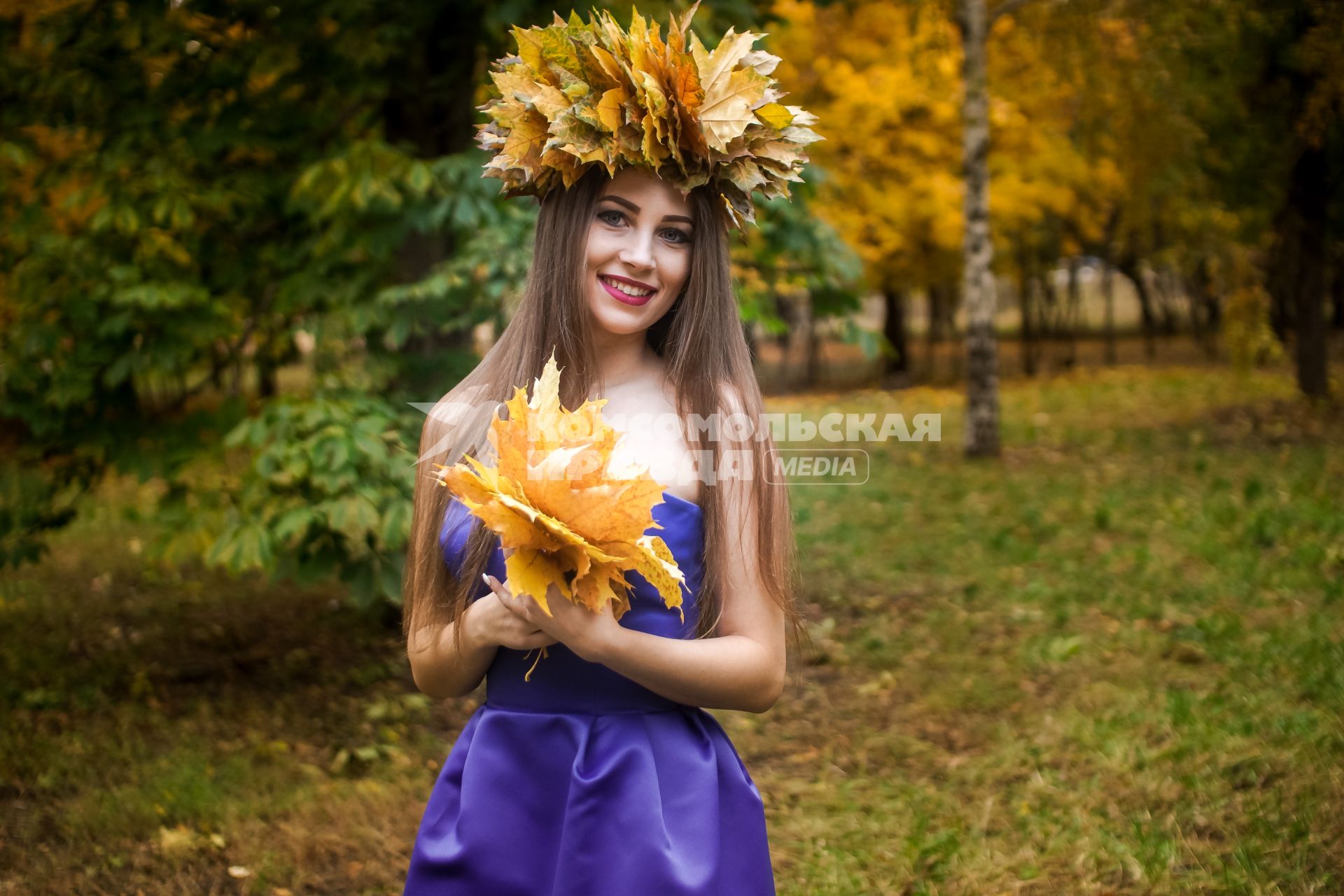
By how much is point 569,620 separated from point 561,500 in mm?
245

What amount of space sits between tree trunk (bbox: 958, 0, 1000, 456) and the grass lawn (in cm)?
263

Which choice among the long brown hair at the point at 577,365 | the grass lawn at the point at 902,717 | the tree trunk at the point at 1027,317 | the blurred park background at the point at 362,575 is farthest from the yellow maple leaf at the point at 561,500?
the tree trunk at the point at 1027,317

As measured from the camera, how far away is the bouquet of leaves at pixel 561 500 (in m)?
1.43

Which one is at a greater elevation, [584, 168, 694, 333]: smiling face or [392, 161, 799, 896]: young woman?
[584, 168, 694, 333]: smiling face

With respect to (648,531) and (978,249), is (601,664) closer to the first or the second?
(648,531)

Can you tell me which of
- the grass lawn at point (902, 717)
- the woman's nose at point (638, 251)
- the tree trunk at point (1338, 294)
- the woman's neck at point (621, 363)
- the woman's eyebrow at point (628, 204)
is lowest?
the grass lawn at point (902, 717)

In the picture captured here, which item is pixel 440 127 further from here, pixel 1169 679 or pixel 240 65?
pixel 1169 679

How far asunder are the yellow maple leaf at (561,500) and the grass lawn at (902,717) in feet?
4.63

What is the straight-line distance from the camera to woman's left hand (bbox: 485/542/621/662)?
159 centimetres

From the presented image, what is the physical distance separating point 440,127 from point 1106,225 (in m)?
20.3

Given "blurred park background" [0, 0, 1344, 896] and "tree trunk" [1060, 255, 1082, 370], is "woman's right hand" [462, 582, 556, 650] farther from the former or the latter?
"tree trunk" [1060, 255, 1082, 370]

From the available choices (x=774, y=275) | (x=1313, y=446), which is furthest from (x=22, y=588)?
(x=1313, y=446)

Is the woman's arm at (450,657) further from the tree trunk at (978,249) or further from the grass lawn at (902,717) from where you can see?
the tree trunk at (978,249)

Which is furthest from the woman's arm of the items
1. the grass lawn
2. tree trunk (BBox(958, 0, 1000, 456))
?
tree trunk (BBox(958, 0, 1000, 456))
